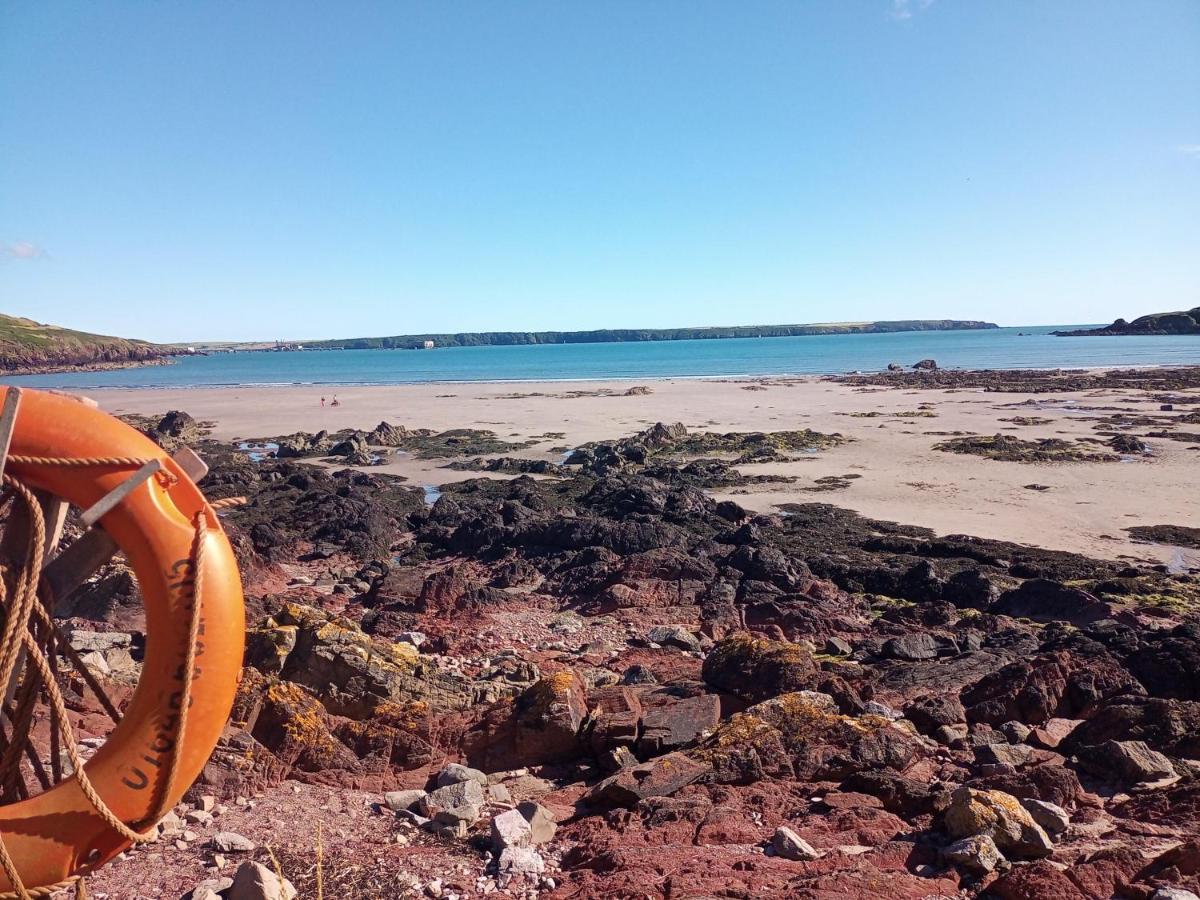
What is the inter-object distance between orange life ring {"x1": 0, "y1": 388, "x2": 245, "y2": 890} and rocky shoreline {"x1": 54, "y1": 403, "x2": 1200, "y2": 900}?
116 cm

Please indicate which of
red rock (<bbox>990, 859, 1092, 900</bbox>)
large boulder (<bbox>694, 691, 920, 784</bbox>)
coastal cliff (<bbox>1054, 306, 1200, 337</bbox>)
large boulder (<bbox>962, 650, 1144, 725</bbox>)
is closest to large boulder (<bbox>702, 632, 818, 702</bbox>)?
large boulder (<bbox>694, 691, 920, 784</bbox>)

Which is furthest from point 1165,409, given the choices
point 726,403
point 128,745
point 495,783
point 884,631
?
point 128,745

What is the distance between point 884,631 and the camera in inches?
374

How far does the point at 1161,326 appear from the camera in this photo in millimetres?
110500

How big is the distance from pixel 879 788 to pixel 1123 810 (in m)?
1.46

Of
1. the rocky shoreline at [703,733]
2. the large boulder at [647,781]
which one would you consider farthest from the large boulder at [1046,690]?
the large boulder at [647,781]

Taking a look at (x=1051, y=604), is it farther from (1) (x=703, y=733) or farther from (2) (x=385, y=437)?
(2) (x=385, y=437)

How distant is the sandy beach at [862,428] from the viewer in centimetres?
1550

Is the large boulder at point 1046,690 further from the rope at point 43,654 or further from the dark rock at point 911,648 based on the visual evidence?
the rope at point 43,654

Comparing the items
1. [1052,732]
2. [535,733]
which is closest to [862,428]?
[1052,732]

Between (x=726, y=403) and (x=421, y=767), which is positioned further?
(x=726, y=403)

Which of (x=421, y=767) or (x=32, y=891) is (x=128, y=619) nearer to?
(x=421, y=767)

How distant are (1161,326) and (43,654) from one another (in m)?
141

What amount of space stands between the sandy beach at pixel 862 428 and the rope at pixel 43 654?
47.8ft
